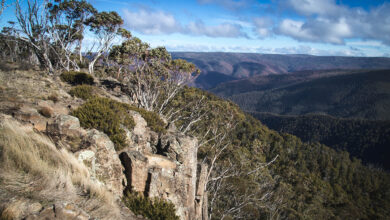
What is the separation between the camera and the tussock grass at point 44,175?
15.1 feet

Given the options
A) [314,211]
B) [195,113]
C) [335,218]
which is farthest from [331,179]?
[195,113]

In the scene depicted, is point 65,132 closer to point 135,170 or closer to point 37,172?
point 37,172

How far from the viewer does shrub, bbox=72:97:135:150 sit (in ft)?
30.0

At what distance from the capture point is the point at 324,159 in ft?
293

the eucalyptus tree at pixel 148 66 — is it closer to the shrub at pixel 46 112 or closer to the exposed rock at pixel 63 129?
the shrub at pixel 46 112

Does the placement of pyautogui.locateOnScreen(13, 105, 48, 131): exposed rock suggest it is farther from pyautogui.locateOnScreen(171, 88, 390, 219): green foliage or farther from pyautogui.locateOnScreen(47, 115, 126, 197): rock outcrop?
pyautogui.locateOnScreen(171, 88, 390, 219): green foliage

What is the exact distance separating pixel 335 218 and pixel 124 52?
44007mm

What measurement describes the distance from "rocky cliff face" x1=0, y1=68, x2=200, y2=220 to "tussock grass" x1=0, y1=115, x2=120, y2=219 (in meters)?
0.08

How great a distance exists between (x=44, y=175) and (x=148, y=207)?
356 cm

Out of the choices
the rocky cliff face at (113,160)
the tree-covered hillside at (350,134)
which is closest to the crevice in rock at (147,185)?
the rocky cliff face at (113,160)

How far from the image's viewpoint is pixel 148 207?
740 cm

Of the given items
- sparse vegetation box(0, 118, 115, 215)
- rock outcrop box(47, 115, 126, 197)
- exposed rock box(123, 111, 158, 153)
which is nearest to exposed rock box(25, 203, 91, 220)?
sparse vegetation box(0, 118, 115, 215)

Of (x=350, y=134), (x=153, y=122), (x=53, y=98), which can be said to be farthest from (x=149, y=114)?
(x=350, y=134)

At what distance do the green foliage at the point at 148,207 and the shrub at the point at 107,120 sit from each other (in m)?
2.33
